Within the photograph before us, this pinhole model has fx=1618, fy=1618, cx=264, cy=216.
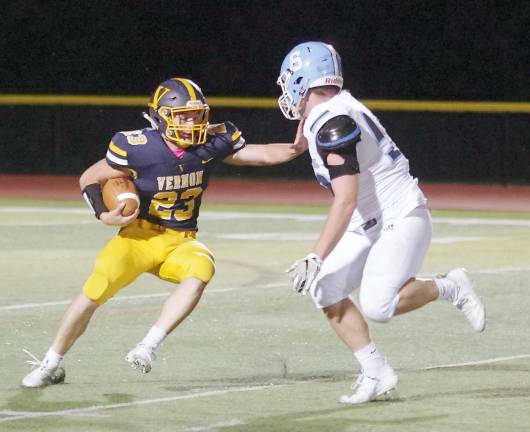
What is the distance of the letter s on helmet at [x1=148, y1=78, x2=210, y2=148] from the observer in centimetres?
847

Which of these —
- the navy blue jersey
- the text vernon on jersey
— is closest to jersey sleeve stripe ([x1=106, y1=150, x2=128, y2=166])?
the navy blue jersey

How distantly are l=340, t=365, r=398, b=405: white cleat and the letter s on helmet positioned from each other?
1.64 m

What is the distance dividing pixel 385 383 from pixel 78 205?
1340 centimetres

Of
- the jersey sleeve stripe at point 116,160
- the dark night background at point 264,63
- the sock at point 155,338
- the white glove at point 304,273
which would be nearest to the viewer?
the white glove at point 304,273

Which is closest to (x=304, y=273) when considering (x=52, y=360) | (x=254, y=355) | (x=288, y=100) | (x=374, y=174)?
(x=374, y=174)

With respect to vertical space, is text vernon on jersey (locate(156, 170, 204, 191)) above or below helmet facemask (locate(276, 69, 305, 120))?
below

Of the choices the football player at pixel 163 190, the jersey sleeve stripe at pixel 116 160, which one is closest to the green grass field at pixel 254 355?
the football player at pixel 163 190

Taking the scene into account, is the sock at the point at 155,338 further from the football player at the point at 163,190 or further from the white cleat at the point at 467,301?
the white cleat at the point at 467,301

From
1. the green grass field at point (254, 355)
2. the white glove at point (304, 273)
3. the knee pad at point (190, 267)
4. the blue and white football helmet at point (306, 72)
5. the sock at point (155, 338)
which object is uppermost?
the blue and white football helmet at point (306, 72)

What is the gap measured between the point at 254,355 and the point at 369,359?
161 cm

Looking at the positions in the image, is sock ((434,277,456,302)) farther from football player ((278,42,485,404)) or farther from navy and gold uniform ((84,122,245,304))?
navy and gold uniform ((84,122,245,304))

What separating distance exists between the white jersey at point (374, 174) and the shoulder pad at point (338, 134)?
0.15 metres

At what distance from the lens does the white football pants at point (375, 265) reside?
7730mm

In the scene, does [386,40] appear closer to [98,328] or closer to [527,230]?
[527,230]
